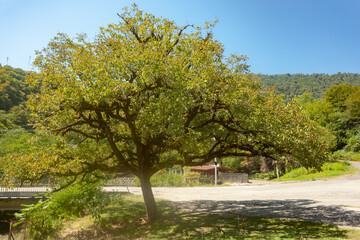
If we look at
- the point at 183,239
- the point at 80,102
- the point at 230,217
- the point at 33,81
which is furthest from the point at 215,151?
the point at 33,81

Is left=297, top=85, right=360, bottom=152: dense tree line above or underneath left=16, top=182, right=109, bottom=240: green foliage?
above

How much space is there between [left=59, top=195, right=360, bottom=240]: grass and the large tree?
1.43m

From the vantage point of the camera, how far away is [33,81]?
10789 millimetres

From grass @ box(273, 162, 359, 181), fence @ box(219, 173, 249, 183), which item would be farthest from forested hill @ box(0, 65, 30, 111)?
grass @ box(273, 162, 359, 181)

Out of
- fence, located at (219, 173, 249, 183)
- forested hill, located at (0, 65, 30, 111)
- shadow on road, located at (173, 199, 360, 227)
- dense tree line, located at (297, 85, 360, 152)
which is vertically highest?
forested hill, located at (0, 65, 30, 111)

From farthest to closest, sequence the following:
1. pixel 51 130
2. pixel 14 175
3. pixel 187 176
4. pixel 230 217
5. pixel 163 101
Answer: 1. pixel 187 176
2. pixel 230 217
3. pixel 51 130
4. pixel 14 175
5. pixel 163 101

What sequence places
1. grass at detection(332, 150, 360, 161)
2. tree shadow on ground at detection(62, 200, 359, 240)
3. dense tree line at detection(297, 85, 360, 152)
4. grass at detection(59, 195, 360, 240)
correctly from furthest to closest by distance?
dense tree line at detection(297, 85, 360, 152) < grass at detection(332, 150, 360, 161) < tree shadow on ground at detection(62, 200, 359, 240) < grass at detection(59, 195, 360, 240)

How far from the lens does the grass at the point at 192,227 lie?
9095 millimetres

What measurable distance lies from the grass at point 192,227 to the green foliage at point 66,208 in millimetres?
736

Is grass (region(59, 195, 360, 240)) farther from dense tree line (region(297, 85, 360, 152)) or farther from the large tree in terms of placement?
dense tree line (region(297, 85, 360, 152))

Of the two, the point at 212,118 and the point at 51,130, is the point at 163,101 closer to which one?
the point at 212,118

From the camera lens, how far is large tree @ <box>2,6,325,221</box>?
9.36 metres

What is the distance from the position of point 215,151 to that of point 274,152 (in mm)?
2813

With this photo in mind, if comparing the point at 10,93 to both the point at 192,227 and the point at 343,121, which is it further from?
the point at 343,121
